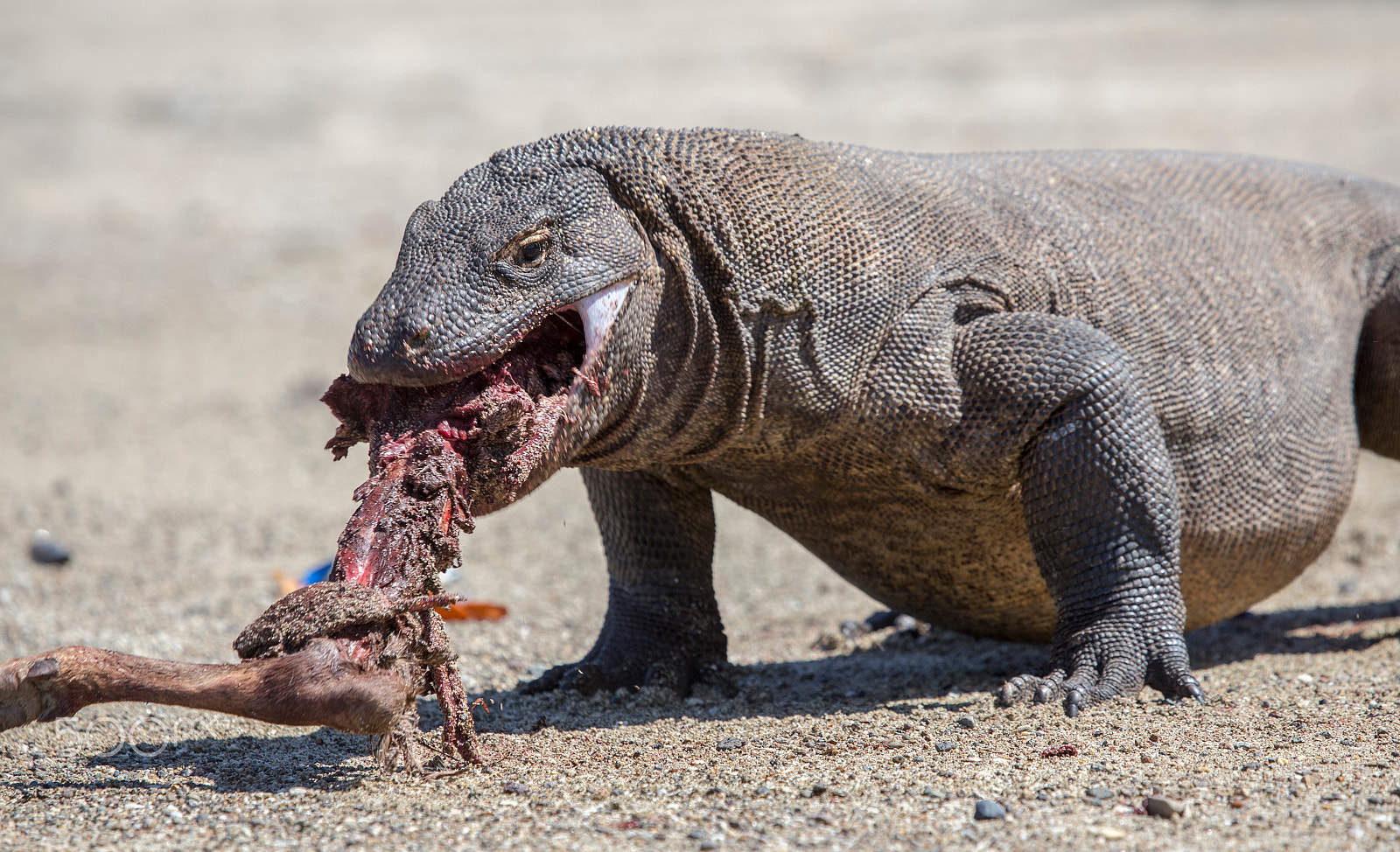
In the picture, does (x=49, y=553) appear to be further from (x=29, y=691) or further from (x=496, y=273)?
(x=496, y=273)

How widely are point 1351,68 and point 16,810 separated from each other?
24583 mm

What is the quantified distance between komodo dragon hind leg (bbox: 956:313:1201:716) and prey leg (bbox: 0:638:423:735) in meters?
2.13

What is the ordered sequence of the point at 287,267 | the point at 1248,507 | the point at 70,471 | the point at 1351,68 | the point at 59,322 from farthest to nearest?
the point at 1351,68
the point at 287,267
the point at 59,322
the point at 70,471
the point at 1248,507

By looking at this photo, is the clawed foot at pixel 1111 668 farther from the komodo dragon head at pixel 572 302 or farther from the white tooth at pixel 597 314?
the white tooth at pixel 597 314

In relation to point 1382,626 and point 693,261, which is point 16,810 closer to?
point 693,261

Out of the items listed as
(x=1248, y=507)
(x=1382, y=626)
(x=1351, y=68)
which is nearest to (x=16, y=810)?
(x=1248, y=507)

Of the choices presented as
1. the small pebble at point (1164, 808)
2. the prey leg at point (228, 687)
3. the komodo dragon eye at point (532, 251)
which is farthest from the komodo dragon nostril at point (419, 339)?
the small pebble at point (1164, 808)

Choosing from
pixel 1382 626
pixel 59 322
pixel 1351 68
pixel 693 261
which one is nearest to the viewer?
pixel 693 261

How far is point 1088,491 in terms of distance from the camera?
14.9 ft

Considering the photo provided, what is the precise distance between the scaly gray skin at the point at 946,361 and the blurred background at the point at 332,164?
1.43 meters

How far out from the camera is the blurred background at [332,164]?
8180mm

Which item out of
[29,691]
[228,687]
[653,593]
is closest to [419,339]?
[228,687]

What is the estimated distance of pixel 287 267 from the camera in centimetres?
1673

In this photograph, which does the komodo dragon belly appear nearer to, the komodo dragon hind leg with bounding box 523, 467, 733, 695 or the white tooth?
the komodo dragon hind leg with bounding box 523, 467, 733, 695
